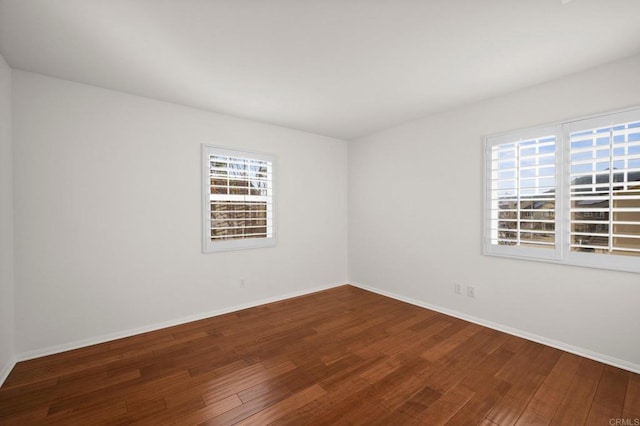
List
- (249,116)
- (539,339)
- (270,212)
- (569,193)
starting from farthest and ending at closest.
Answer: (270,212) < (249,116) < (539,339) < (569,193)

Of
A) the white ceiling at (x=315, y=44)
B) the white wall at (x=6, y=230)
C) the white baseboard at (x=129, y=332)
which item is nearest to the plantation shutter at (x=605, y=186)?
the white ceiling at (x=315, y=44)

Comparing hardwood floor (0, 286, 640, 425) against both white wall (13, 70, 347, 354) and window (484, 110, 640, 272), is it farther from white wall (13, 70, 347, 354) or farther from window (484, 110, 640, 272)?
window (484, 110, 640, 272)

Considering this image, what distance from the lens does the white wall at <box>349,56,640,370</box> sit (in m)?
2.40

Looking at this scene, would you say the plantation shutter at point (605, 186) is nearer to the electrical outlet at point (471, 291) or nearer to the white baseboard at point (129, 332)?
the electrical outlet at point (471, 291)

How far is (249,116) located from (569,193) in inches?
145

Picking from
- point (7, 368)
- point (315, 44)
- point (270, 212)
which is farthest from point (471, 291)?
point (7, 368)

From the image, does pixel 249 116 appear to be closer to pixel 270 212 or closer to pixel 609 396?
pixel 270 212

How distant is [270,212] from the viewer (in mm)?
4086

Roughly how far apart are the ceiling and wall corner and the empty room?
0.07 feet

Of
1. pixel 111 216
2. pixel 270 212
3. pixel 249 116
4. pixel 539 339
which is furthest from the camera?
pixel 270 212

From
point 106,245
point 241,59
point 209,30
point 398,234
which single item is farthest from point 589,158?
point 106,245

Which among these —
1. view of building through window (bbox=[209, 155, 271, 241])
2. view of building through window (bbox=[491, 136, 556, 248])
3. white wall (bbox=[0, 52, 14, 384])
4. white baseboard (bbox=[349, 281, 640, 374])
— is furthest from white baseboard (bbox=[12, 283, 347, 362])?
view of building through window (bbox=[491, 136, 556, 248])

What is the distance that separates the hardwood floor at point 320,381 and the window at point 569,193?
0.98 meters

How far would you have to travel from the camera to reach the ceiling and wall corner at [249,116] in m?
1.89
